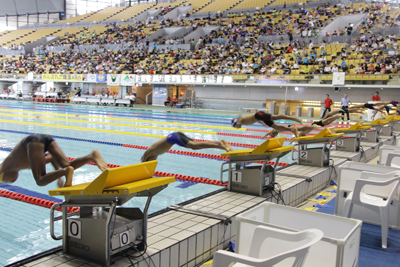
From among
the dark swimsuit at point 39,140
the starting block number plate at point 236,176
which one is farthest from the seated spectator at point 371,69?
the dark swimsuit at point 39,140

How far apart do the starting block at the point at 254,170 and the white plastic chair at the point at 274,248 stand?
1.75 meters

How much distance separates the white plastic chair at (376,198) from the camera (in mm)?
3086

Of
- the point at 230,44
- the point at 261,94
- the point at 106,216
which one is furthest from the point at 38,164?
the point at 230,44

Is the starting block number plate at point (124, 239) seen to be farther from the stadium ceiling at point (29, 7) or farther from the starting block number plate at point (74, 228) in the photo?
the stadium ceiling at point (29, 7)

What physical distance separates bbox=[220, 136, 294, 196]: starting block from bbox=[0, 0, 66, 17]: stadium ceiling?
48.3m

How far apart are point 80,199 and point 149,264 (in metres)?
0.63

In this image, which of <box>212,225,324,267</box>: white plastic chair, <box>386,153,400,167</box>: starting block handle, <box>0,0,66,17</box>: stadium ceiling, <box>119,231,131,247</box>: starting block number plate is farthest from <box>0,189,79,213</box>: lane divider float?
<box>0,0,66,17</box>: stadium ceiling

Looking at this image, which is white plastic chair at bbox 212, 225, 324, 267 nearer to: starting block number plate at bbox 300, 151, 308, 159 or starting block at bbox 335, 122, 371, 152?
starting block number plate at bbox 300, 151, 308, 159

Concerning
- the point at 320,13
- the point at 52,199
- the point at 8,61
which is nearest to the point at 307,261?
the point at 52,199

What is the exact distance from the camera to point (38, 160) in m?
2.89

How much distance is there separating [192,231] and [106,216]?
0.80 m

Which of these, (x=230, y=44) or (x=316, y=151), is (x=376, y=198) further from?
(x=230, y=44)

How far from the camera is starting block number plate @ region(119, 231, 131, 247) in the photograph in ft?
7.13

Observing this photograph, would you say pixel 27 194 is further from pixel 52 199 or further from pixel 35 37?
pixel 35 37
